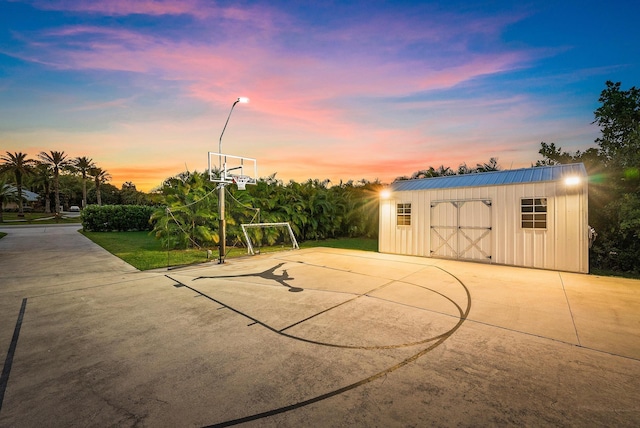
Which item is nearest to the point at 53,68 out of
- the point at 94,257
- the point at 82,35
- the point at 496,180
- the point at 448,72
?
the point at 82,35

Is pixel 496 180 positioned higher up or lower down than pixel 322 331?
higher up

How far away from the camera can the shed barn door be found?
32.1ft

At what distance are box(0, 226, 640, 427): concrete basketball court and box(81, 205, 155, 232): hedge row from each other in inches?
711

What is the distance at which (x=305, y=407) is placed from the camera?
7.95ft

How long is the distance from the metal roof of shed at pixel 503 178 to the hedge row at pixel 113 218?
20.3 m

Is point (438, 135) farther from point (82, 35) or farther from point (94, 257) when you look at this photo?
point (94, 257)

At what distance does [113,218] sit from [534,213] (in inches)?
1076

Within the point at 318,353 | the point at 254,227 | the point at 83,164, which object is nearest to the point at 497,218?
the point at 318,353

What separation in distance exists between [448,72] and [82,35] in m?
12.8

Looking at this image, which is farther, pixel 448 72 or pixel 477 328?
pixel 448 72

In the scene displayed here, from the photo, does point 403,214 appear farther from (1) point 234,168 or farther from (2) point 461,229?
(1) point 234,168

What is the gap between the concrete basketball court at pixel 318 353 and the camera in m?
2.39

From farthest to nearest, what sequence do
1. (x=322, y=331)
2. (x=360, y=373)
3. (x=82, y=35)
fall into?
(x=82, y=35) → (x=322, y=331) → (x=360, y=373)

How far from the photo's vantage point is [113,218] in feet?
72.8
